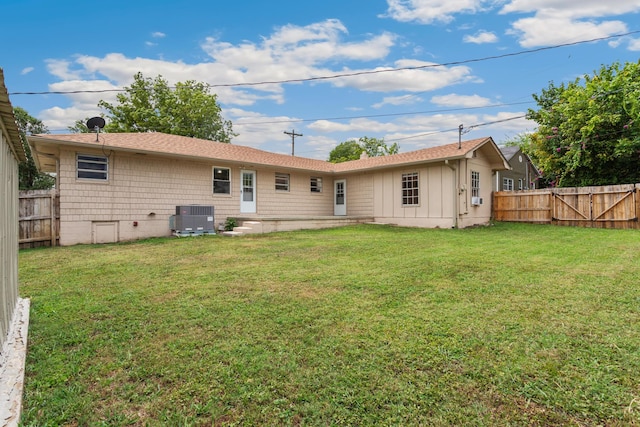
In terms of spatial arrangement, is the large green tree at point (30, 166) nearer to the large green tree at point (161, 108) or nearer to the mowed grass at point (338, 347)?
the large green tree at point (161, 108)

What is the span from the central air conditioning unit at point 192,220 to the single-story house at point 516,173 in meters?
19.4

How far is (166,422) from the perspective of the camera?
1.69 metres

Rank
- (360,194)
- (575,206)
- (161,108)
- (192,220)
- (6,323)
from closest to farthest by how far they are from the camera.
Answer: (6,323) → (192,220) → (575,206) → (360,194) → (161,108)

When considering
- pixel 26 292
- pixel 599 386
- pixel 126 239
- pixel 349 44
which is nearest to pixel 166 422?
pixel 599 386

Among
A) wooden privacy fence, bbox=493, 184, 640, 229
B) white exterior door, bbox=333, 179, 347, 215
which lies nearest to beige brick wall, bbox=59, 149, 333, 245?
white exterior door, bbox=333, 179, 347, 215

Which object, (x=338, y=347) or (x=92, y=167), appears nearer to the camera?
(x=338, y=347)

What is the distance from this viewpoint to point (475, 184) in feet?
42.2

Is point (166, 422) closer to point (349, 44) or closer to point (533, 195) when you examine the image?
point (349, 44)

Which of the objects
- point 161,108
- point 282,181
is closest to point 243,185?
point 282,181

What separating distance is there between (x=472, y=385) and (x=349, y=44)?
13095mm

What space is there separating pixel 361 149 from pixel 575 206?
3418 centimetres

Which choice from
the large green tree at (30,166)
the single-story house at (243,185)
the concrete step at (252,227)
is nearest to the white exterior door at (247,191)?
the single-story house at (243,185)

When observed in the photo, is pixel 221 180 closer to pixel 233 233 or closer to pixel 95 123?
pixel 233 233

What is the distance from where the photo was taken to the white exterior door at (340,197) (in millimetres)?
15445
